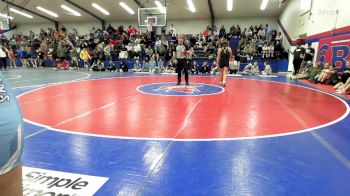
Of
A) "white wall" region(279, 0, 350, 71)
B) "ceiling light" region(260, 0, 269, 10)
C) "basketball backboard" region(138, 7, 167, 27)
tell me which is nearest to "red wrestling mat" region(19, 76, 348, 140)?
"white wall" region(279, 0, 350, 71)

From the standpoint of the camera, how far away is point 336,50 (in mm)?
11211

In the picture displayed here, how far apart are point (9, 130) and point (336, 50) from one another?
12800 millimetres

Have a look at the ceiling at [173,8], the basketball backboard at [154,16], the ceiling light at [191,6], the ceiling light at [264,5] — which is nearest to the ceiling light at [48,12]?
the ceiling at [173,8]

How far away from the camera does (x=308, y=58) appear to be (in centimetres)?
1352

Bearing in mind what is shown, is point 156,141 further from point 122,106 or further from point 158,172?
point 122,106

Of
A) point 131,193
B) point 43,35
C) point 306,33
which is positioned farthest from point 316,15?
point 43,35

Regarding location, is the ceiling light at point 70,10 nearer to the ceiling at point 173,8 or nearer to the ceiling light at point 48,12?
the ceiling at point 173,8

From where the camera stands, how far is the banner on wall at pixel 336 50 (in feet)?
34.4

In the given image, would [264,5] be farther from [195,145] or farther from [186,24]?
[195,145]

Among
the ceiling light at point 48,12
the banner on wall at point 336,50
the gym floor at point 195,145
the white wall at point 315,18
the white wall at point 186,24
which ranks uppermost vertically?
the ceiling light at point 48,12

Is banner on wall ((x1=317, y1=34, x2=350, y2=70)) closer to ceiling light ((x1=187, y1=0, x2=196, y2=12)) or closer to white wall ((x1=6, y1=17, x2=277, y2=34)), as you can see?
ceiling light ((x1=187, y1=0, x2=196, y2=12))

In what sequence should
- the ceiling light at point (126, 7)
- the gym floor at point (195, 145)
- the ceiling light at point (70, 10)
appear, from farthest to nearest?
1. the ceiling light at point (70, 10)
2. the ceiling light at point (126, 7)
3. the gym floor at point (195, 145)

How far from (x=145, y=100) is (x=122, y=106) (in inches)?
34.2

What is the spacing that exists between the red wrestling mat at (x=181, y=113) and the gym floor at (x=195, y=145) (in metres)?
0.02
